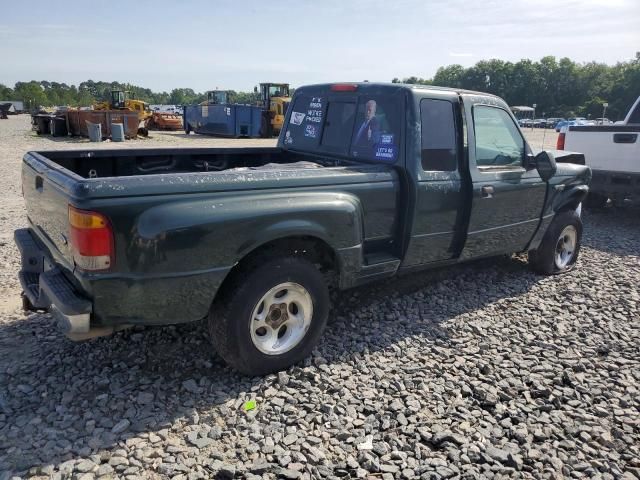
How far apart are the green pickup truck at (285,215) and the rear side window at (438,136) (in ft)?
0.04

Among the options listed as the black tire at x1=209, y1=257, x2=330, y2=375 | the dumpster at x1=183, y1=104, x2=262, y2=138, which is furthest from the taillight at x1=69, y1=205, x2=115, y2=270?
the dumpster at x1=183, y1=104, x2=262, y2=138

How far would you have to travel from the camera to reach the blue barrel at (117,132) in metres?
22.7

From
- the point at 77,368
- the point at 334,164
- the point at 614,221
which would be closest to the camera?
the point at 77,368

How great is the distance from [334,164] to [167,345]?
2028mm

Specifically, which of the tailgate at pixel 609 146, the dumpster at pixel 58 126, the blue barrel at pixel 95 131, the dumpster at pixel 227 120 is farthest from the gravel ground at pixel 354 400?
the dumpster at pixel 227 120

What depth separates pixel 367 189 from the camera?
3.78m

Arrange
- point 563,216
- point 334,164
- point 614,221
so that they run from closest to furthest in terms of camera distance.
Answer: point 334,164 → point 563,216 → point 614,221

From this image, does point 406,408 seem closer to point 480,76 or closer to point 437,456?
point 437,456

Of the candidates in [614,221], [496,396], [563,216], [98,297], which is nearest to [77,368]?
[98,297]

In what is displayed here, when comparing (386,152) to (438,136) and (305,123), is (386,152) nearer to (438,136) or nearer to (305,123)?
(438,136)

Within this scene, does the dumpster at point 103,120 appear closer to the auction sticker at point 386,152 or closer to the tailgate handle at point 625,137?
the tailgate handle at point 625,137

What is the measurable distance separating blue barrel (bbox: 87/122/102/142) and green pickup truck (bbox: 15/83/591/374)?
19.3 meters

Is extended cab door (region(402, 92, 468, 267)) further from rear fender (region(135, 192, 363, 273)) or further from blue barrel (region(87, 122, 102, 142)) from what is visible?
blue barrel (region(87, 122, 102, 142))

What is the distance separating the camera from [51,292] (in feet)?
9.72
